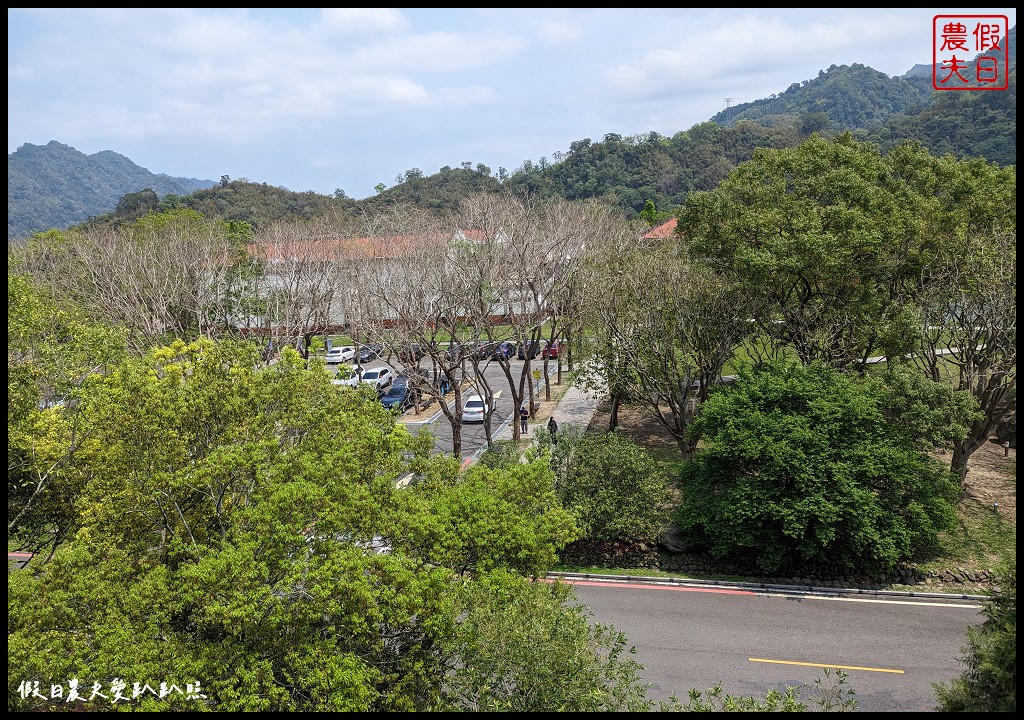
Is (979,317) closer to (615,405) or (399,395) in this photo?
(615,405)

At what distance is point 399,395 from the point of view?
27.7 meters

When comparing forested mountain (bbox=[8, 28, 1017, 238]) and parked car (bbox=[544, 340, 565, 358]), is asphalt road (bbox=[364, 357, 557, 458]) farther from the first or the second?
forested mountain (bbox=[8, 28, 1017, 238])

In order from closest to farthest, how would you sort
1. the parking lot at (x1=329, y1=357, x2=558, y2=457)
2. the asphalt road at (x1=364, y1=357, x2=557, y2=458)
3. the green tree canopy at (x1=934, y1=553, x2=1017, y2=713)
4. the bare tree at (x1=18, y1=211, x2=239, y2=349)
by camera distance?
the green tree canopy at (x1=934, y1=553, x2=1017, y2=713) < the bare tree at (x1=18, y1=211, x2=239, y2=349) < the asphalt road at (x1=364, y1=357, x2=557, y2=458) < the parking lot at (x1=329, y1=357, x2=558, y2=457)

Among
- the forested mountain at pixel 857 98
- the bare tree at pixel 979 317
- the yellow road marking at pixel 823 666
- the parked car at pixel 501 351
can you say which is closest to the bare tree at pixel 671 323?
the parked car at pixel 501 351

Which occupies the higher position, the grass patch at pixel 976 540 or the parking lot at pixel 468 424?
the parking lot at pixel 468 424

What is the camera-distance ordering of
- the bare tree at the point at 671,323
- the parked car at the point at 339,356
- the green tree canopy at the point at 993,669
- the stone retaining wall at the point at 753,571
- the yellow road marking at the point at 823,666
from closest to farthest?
1. the green tree canopy at the point at 993,669
2. the yellow road marking at the point at 823,666
3. the stone retaining wall at the point at 753,571
4. the bare tree at the point at 671,323
5. the parked car at the point at 339,356

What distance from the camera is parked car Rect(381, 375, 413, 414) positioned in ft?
86.5

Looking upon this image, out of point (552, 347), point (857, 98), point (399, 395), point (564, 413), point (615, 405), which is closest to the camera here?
point (615, 405)

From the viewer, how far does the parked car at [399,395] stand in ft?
86.5

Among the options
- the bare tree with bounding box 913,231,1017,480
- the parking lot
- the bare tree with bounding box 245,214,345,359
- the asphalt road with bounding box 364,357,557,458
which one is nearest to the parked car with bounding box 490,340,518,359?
the parking lot

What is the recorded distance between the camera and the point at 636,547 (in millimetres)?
15586

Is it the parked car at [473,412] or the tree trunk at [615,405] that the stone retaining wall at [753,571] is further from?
the parked car at [473,412]

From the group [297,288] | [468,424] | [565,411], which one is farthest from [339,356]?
[565,411]

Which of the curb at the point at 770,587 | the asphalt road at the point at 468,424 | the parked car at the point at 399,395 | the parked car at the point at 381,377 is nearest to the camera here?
the curb at the point at 770,587
